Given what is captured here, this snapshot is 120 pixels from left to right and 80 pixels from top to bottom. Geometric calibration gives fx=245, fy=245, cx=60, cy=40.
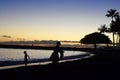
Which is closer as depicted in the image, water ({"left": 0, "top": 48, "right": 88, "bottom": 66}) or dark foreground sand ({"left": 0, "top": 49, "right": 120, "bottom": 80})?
dark foreground sand ({"left": 0, "top": 49, "right": 120, "bottom": 80})

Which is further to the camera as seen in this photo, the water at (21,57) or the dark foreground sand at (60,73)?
the water at (21,57)

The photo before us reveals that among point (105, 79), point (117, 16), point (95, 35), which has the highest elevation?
point (117, 16)

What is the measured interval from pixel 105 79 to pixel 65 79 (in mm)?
1940

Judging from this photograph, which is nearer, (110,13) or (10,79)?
(10,79)

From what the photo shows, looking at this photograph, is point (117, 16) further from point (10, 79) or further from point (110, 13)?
point (10, 79)

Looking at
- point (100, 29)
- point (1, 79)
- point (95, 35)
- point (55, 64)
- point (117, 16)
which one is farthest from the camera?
point (100, 29)

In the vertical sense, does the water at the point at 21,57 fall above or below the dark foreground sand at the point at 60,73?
below

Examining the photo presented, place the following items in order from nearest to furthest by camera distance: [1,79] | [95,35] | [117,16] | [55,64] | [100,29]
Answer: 1. [1,79]
2. [55,64]
3. [95,35]
4. [117,16]
5. [100,29]

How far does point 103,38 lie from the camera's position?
5259cm

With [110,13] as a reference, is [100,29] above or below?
below

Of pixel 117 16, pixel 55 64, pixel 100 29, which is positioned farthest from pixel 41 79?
pixel 100 29

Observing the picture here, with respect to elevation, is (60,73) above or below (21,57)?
above

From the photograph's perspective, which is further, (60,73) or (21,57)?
(21,57)

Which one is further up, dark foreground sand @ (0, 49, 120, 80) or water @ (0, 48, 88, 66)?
dark foreground sand @ (0, 49, 120, 80)
